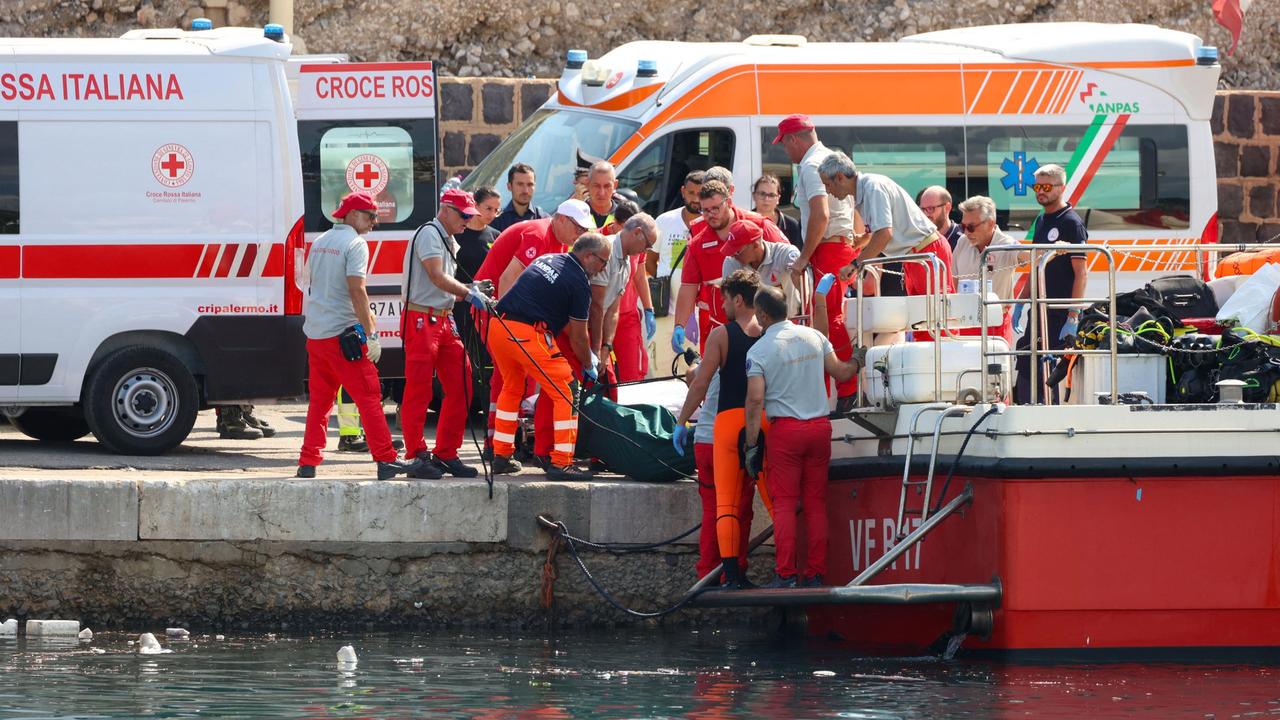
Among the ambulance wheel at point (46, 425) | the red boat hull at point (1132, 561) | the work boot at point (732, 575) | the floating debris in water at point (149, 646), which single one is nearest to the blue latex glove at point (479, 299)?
the work boot at point (732, 575)

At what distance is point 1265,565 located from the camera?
8.93 m

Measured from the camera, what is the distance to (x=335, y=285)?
10680mm

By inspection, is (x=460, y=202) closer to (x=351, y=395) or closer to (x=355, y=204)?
(x=355, y=204)

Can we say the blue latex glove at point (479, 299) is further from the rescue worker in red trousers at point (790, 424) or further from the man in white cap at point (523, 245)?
the rescue worker in red trousers at point (790, 424)

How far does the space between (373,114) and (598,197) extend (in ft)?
7.98

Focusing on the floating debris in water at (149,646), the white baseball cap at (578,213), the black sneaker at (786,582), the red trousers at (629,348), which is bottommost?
the floating debris in water at (149,646)

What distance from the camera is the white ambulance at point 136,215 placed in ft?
37.9

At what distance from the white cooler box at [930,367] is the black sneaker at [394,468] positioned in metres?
2.58

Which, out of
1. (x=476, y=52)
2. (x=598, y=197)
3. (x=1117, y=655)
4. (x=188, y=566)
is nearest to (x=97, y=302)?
(x=188, y=566)

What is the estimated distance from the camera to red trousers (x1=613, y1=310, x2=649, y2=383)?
11672 mm

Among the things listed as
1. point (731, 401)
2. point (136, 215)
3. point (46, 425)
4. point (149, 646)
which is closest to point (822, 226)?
point (731, 401)

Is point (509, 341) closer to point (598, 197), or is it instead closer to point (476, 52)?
point (598, 197)

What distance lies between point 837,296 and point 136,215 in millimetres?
4086

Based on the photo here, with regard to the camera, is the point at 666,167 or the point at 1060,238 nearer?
the point at 1060,238
